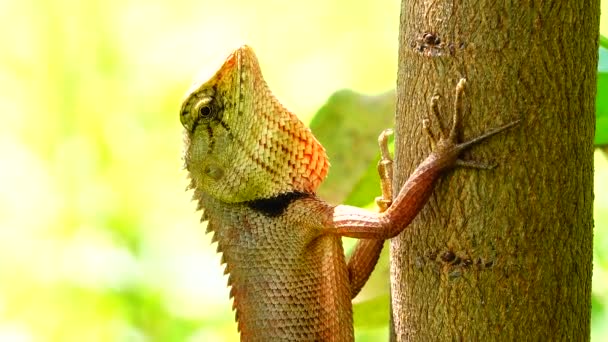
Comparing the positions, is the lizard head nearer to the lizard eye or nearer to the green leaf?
the lizard eye

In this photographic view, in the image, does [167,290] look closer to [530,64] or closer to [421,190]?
[421,190]

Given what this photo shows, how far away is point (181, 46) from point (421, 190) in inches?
140

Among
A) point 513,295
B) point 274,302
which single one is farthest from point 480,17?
point 274,302

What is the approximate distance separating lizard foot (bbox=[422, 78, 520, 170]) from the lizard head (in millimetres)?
647

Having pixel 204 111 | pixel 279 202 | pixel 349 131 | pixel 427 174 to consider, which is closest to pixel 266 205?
pixel 279 202

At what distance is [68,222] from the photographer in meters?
4.84

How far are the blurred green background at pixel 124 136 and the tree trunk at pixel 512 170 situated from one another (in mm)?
3186

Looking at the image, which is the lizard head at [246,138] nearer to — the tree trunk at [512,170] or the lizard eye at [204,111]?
the lizard eye at [204,111]

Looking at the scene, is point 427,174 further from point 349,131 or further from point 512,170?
point 349,131

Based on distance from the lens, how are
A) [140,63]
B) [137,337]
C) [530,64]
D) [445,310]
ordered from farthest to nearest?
[140,63], [137,337], [445,310], [530,64]

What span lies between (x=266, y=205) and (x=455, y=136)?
2.58 feet

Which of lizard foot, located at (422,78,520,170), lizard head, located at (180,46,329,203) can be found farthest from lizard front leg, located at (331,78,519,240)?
lizard head, located at (180,46,329,203)

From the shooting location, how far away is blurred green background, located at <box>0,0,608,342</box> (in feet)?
15.4

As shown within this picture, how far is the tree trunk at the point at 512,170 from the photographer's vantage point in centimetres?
149
